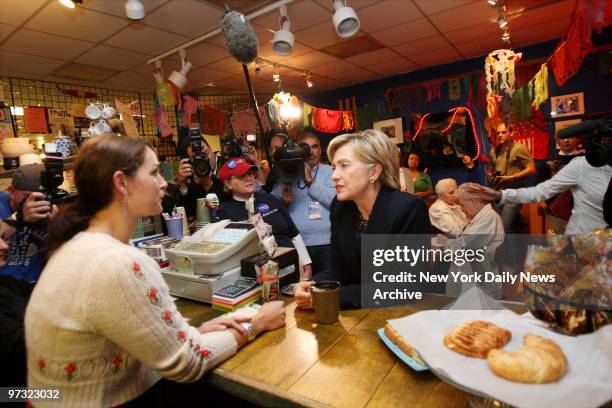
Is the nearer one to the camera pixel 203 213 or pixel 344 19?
pixel 203 213

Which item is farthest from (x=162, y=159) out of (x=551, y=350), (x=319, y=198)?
(x=551, y=350)

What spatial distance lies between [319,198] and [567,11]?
12.8 ft

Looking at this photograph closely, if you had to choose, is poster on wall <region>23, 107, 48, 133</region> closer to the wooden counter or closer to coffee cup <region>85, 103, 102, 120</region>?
coffee cup <region>85, 103, 102, 120</region>

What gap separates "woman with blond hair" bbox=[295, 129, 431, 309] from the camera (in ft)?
5.13

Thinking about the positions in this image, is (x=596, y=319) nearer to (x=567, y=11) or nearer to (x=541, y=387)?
(x=541, y=387)

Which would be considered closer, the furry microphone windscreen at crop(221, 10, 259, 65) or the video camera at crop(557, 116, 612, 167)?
the video camera at crop(557, 116, 612, 167)

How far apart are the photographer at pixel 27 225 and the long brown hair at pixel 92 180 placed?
2.35 ft

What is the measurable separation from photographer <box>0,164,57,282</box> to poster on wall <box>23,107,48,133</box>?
3925 mm

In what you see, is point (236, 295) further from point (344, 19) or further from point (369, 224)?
point (344, 19)

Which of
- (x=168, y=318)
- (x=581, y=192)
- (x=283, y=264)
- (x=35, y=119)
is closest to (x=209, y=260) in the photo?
(x=283, y=264)

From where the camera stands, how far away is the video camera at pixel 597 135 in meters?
1.08

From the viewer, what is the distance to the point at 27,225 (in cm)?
174

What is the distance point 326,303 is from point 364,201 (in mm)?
665

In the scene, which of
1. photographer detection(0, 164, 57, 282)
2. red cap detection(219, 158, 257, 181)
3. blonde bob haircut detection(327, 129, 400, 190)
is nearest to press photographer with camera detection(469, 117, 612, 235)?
blonde bob haircut detection(327, 129, 400, 190)
